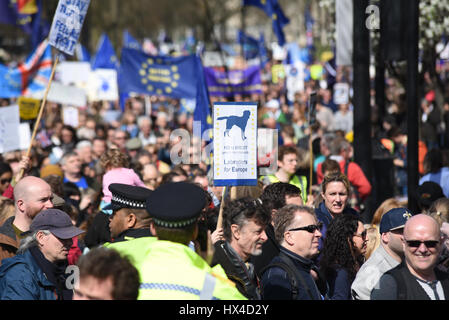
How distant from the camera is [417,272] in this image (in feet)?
13.8

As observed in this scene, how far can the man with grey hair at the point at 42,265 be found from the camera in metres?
4.42

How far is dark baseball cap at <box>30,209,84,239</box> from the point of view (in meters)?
4.89

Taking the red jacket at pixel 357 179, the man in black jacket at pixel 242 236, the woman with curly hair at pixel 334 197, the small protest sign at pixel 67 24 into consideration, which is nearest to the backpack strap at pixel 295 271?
the man in black jacket at pixel 242 236

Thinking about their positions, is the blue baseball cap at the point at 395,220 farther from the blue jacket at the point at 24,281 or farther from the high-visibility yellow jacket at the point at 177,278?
the blue jacket at the point at 24,281

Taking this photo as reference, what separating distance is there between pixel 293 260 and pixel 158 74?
11.7 m

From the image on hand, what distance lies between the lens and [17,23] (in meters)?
19.9

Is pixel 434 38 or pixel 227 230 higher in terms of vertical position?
pixel 434 38

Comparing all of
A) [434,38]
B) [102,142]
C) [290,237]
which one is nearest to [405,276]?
[290,237]

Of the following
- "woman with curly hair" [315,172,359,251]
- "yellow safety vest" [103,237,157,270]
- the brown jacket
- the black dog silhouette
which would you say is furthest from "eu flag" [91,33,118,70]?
"yellow safety vest" [103,237,157,270]

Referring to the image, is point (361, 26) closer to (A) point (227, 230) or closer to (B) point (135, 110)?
(A) point (227, 230)

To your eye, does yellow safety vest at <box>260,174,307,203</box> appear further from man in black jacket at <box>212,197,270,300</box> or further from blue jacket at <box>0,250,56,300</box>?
blue jacket at <box>0,250,56,300</box>

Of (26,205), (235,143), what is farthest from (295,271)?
(26,205)
